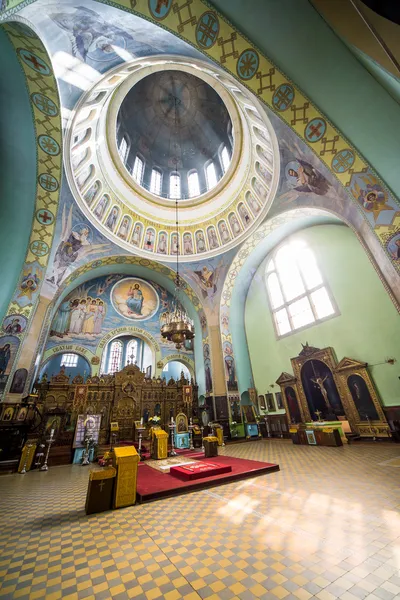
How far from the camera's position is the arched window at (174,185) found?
17.8 m

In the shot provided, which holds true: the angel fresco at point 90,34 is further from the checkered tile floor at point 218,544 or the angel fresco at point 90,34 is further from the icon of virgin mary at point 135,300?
the icon of virgin mary at point 135,300

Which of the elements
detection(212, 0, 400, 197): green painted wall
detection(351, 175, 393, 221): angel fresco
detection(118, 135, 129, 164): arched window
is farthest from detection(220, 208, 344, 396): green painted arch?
detection(118, 135, 129, 164): arched window

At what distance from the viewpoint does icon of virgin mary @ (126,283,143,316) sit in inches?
666

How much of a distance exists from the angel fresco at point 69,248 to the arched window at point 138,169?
619 centimetres

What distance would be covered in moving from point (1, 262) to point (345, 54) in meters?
12.1

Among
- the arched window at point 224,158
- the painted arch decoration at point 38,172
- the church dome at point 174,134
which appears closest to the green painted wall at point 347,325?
the arched window at point 224,158

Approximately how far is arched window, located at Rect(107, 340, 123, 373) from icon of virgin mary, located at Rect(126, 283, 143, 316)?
2.62m

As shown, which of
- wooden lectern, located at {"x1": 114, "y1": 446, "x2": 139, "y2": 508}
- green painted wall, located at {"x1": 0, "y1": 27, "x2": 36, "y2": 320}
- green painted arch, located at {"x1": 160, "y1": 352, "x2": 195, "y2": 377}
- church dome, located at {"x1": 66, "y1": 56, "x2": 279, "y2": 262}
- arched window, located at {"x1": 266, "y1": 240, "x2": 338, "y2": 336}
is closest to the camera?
wooden lectern, located at {"x1": 114, "y1": 446, "x2": 139, "y2": 508}

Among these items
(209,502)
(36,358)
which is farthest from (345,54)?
(36,358)

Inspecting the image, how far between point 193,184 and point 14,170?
1207 cm

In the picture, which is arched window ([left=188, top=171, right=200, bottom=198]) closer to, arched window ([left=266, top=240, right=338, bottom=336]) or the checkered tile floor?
arched window ([left=266, top=240, right=338, bottom=336])

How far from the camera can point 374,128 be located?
5.89 meters

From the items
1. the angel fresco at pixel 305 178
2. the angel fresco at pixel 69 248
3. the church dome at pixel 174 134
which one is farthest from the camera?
the church dome at pixel 174 134

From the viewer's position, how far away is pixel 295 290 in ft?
46.5
